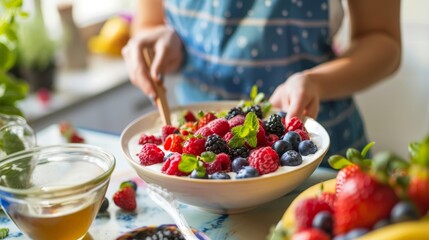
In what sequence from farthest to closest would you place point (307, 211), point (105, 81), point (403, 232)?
point (105, 81) → point (307, 211) → point (403, 232)

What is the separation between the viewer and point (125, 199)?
2.75ft

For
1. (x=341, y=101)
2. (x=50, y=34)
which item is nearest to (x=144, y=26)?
(x=341, y=101)

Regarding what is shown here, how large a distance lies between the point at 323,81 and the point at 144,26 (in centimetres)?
51

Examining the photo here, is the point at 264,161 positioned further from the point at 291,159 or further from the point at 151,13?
the point at 151,13

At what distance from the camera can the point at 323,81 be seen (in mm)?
1062

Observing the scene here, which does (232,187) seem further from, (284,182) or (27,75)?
(27,75)

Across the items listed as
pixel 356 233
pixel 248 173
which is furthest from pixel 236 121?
pixel 356 233

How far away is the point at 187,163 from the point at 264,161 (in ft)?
0.32

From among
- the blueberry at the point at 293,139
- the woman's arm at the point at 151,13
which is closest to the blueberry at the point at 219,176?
the blueberry at the point at 293,139

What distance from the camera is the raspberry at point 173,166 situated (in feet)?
2.47

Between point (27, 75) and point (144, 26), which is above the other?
point (144, 26)

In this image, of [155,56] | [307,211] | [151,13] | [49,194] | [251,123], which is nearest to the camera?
[307,211]

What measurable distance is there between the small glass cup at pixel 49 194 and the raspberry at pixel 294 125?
262 mm

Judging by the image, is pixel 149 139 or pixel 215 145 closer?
pixel 215 145
